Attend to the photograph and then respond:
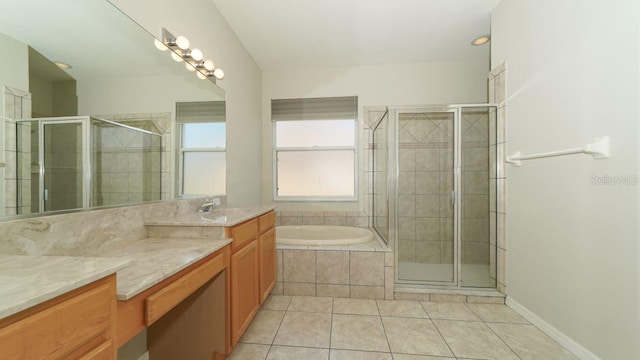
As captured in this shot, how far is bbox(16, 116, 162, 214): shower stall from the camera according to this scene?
0.81m

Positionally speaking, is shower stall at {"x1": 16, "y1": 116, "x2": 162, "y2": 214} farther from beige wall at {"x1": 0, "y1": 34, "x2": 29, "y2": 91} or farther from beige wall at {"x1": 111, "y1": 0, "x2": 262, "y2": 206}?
beige wall at {"x1": 111, "y1": 0, "x2": 262, "y2": 206}

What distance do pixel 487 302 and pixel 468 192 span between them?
36.6 inches

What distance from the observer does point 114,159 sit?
112 centimetres

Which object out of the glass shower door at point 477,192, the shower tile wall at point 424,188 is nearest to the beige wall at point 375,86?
the shower tile wall at point 424,188

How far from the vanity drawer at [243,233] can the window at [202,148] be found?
0.52 m

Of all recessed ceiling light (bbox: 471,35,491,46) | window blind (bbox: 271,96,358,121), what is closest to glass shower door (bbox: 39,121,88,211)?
window blind (bbox: 271,96,358,121)

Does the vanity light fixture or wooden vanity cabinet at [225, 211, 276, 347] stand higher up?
the vanity light fixture

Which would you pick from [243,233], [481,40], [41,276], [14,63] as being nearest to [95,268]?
[41,276]

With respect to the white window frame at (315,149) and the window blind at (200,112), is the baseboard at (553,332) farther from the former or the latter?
the window blind at (200,112)

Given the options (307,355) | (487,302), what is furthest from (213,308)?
(487,302)

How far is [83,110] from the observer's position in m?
0.99

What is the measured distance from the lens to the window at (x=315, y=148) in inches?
124

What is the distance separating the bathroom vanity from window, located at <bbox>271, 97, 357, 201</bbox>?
53.7 inches

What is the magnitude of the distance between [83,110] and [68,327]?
883 millimetres
